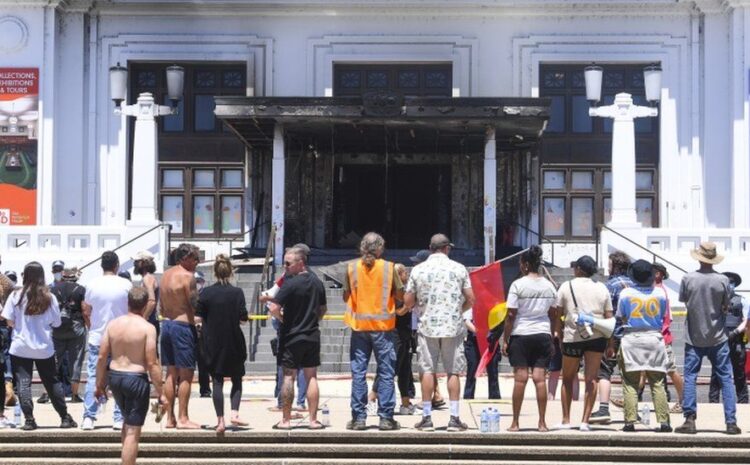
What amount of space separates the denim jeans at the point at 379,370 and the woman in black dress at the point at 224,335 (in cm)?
113

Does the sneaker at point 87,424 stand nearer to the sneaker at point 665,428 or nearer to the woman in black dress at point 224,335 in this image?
the woman in black dress at point 224,335

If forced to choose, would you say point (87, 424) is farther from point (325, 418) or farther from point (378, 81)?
point (378, 81)

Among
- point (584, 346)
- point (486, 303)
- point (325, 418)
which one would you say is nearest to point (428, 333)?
point (325, 418)

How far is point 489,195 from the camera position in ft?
96.5

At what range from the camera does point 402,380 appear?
16688 mm

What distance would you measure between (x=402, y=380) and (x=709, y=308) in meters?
3.65

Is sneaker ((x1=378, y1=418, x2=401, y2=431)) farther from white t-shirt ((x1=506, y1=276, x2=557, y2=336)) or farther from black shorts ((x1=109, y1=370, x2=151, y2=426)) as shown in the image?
black shorts ((x1=109, y1=370, x2=151, y2=426))

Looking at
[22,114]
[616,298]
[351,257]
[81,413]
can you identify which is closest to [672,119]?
[351,257]

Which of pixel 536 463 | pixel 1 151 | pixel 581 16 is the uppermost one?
pixel 581 16

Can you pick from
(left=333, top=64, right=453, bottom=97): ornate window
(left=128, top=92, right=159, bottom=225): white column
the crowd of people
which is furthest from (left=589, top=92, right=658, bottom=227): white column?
the crowd of people

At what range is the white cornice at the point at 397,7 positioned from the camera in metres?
32.5

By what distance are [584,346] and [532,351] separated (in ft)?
1.87

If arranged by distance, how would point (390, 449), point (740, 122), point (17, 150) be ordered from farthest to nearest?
1. point (17, 150)
2. point (740, 122)
3. point (390, 449)

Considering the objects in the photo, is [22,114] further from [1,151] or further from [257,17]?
[257,17]
